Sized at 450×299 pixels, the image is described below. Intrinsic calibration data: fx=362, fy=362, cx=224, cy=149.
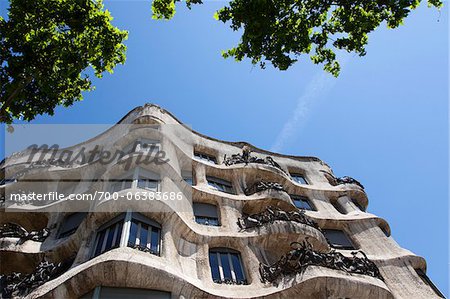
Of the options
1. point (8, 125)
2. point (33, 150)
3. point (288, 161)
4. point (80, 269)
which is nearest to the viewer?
point (80, 269)

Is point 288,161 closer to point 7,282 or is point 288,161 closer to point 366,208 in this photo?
point 366,208

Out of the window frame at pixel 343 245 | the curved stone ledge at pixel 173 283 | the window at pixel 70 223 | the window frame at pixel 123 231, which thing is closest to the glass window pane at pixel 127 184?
the window frame at pixel 123 231

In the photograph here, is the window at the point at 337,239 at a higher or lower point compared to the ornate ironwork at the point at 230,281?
higher

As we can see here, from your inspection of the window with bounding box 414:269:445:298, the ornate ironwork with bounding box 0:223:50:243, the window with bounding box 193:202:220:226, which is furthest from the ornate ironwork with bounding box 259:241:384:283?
the ornate ironwork with bounding box 0:223:50:243

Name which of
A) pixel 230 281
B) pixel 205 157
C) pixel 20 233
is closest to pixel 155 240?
pixel 230 281

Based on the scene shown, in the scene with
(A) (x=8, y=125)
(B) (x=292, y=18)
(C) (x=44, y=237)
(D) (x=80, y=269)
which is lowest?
(D) (x=80, y=269)

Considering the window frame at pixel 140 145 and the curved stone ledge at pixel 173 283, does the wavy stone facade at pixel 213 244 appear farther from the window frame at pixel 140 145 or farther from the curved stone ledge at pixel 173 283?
the window frame at pixel 140 145

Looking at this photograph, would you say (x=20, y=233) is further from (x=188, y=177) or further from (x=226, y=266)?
(x=226, y=266)

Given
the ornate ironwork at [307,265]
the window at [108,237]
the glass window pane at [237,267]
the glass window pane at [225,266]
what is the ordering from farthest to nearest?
the glass window pane at [237,267]
the glass window pane at [225,266]
the ornate ironwork at [307,265]
the window at [108,237]

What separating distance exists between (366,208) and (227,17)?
49.0ft

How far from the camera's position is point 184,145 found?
69.7ft

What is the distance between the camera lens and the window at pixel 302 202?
64.6 feet

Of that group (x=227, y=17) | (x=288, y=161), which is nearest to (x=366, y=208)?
(x=288, y=161)

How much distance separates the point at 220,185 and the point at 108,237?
7.97 m
